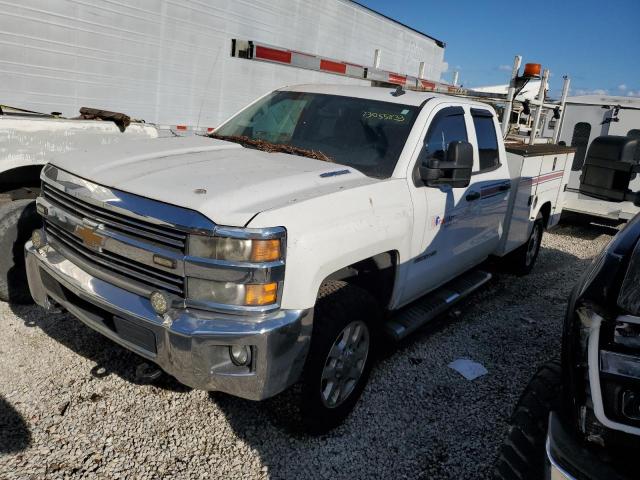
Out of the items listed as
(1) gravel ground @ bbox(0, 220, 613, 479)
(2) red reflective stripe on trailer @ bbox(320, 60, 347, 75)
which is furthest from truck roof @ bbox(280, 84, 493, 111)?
(1) gravel ground @ bbox(0, 220, 613, 479)

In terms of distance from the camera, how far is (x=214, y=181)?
8.86ft

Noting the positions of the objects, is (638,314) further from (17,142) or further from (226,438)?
(17,142)

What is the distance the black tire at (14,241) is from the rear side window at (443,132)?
3.02m

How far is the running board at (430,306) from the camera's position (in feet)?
11.8

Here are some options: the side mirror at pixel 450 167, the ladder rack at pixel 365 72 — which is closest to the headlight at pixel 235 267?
the side mirror at pixel 450 167

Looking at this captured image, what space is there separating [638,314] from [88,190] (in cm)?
254

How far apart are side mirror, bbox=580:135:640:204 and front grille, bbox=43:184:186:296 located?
226cm

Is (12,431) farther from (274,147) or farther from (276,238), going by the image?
(274,147)

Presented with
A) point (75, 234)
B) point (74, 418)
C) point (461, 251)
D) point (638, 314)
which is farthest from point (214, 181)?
point (461, 251)

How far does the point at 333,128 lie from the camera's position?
3863mm

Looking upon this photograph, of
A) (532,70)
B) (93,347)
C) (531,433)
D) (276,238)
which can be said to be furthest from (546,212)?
(93,347)

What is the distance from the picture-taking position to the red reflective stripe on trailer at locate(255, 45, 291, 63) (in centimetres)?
480

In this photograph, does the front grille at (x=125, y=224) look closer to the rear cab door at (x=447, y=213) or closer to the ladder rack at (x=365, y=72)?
the rear cab door at (x=447, y=213)

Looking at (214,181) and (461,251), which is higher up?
(214,181)
